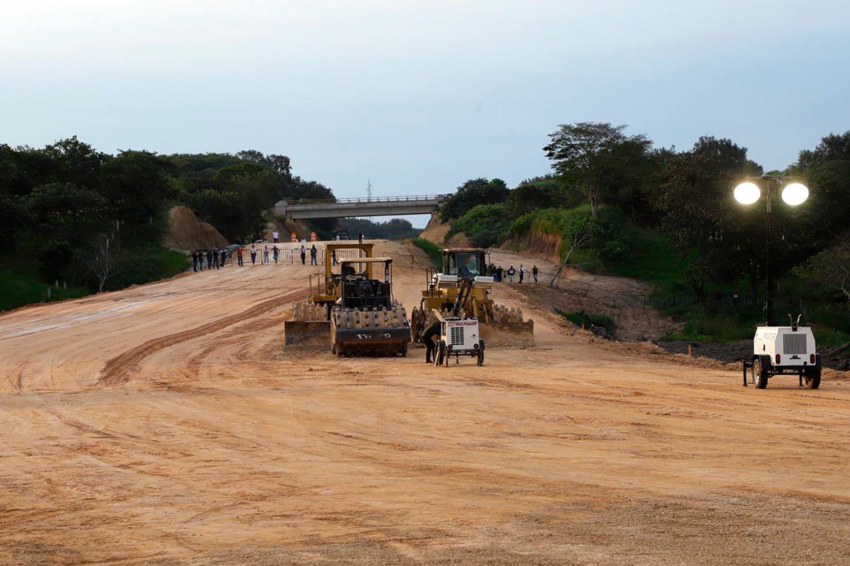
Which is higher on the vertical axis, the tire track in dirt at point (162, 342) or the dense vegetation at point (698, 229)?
the dense vegetation at point (698, 229)

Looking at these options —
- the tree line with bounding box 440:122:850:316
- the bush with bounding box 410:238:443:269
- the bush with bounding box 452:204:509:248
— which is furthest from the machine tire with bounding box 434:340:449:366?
the bush with bounding box 452:204:509:248

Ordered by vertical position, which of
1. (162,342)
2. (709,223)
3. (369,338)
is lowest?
(162,342)

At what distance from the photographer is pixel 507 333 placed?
33.0 metres

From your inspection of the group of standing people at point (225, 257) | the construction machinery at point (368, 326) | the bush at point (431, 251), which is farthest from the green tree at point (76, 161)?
the construction machinery at point (368, 326)

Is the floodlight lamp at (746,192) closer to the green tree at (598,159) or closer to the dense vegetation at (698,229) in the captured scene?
the dense vegetation at (698,229)

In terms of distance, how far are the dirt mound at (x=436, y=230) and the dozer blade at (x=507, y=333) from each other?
A: 8181 cm

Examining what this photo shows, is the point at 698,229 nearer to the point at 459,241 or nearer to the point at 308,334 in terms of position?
the point at 308,334

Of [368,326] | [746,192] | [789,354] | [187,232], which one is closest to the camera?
[746,192]

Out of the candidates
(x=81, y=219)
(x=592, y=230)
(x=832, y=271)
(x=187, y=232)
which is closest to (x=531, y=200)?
(x=592, y=230)

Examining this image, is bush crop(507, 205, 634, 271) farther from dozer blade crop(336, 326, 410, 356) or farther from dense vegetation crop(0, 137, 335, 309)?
dozer blade crop(336, 326, 410, 356)

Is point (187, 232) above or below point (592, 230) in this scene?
above

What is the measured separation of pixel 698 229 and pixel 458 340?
4041cm

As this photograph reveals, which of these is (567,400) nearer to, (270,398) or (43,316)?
(270,398)

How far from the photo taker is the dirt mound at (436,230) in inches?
4686
